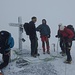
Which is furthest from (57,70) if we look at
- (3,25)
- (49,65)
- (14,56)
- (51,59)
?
(3,25)

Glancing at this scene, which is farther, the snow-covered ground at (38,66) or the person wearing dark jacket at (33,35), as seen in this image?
the person wearing dark jacket at (33,35)

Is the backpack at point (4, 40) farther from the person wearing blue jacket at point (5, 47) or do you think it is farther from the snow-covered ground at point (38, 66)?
the snow-covered ground at point (38, 66)

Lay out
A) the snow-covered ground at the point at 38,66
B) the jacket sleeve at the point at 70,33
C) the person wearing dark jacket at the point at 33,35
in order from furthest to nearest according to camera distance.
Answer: the person wearing dark jacket at the point at 33,35 < the jacket sleeve at the point at 70,33 < the snow-covered ground at the point at 38,66

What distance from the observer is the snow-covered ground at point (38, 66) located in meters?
11.4

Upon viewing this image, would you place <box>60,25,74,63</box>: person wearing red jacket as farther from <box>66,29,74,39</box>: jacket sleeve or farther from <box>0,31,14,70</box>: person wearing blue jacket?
<box>0,31,14,70</box>: person wearing blue jacket

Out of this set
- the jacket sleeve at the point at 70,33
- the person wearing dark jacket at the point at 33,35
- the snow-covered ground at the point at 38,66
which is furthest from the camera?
the person wearing dark jacket at the point at 33,35

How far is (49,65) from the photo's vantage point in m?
12.2

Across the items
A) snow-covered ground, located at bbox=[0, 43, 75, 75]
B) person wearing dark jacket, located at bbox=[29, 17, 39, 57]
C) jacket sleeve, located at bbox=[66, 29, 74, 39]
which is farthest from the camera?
person wearing dark jacket, located at bbox=[29, 17, 39, 57]

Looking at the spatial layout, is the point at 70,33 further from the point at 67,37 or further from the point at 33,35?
the point at 33,35

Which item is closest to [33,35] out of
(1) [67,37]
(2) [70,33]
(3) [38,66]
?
(1) [67,37]

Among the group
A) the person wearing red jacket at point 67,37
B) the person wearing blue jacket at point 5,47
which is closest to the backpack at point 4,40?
the person wearing blue jacket at point 5,47

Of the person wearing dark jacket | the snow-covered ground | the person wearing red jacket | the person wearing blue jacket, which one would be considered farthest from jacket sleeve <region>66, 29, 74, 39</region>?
the person wearing blue jacket

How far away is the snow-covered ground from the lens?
11.4 metres

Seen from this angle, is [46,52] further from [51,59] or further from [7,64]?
[7,64]
